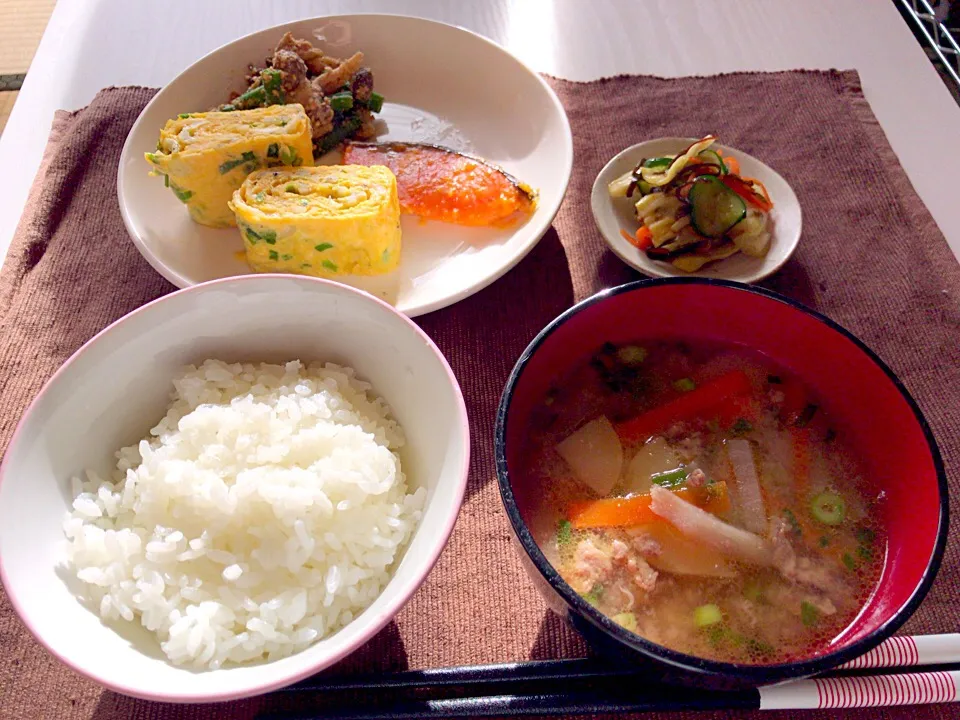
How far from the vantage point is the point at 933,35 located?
6.79 feet

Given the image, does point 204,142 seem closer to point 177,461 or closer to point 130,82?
point 130,82

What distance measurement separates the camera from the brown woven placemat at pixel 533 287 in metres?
1.01

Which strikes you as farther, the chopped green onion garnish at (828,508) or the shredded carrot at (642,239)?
the shredded carrot at (642,239)

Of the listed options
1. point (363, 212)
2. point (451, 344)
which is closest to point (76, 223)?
point (363, 212)

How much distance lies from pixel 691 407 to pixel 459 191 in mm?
804

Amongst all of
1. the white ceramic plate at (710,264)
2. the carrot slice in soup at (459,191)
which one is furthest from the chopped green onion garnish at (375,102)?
the white ceramic plate at (710,264)

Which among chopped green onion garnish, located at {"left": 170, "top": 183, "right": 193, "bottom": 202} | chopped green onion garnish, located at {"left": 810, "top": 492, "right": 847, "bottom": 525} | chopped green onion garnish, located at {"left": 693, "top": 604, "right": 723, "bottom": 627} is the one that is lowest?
chopped green onion garnish, located at {"left": 693, "top": 604, "right": 723, "bottom": 627}

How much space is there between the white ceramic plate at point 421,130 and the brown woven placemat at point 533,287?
0.27ft

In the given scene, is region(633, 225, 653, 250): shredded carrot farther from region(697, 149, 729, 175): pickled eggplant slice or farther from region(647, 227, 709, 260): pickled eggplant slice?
region(697, 149, 729, 175): pickled eggplant slice

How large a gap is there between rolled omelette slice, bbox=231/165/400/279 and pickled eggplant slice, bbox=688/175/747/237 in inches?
25.0

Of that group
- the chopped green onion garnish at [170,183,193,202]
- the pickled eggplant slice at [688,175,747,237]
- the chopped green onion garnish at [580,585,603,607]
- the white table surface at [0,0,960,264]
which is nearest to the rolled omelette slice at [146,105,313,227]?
the chopped green onion garnish at [170,183,193,202]

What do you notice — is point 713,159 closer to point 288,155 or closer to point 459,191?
point 459,191

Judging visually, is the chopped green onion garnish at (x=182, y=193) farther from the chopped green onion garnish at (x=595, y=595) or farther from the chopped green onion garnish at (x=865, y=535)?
the chopped green onion garnish at (x=865, y=535)

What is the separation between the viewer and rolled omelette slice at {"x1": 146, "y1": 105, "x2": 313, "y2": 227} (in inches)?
57.7
